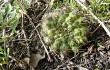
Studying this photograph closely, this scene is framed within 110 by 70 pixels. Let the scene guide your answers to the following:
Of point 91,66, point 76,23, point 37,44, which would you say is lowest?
point 91,66

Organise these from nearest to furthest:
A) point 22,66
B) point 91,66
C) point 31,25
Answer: point 91,66, point 22,66, point 31,25

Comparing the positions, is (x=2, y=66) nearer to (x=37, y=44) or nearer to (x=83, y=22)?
(x=37, y=44)

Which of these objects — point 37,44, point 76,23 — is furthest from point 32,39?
point 76,23

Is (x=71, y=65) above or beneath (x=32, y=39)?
beneath

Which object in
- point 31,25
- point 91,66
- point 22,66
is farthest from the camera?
point 31,25

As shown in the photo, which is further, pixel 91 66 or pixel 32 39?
pixel 32 39
